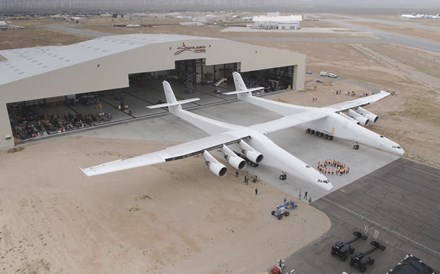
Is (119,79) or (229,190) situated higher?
(119,79)

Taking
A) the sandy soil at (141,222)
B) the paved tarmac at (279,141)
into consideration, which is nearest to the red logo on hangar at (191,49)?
the paved tarmac at (279,141)

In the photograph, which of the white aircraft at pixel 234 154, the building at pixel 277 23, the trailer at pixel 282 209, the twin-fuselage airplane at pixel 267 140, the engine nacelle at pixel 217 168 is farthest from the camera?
the building at pixel 277 23

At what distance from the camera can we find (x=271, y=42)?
126 metres

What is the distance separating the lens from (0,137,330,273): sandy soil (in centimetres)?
2100

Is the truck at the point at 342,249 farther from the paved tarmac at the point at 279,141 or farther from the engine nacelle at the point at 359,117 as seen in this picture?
the engine nacelle at the point at 359,117

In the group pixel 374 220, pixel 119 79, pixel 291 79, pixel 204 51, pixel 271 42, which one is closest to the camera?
pixel 374 220

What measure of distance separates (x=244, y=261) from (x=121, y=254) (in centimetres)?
762

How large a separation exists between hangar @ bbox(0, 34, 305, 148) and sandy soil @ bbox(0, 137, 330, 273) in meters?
8.22

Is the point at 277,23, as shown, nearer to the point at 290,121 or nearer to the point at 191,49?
the point at 191,49

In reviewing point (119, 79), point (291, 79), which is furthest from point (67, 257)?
point (291, 79)

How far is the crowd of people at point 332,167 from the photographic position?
3219cm

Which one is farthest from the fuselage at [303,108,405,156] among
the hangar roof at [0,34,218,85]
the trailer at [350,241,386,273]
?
the hangar roof at [0,34,218,85]

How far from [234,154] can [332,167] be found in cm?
1002

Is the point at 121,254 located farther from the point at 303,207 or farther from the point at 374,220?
the point at 374,220
